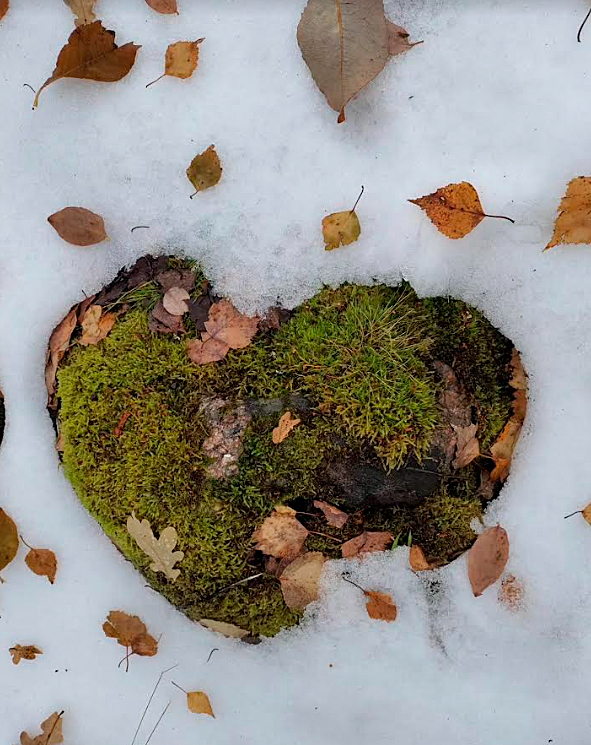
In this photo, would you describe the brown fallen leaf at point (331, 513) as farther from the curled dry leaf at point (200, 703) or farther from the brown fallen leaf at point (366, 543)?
the curled dry leaf at point (200, 703)

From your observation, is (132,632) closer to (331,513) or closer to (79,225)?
(331,513)

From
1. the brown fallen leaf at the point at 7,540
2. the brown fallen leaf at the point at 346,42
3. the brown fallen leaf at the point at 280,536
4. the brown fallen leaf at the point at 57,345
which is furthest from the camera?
the brown fallen leaf at the point at 7,540

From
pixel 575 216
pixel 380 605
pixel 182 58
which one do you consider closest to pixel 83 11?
pixel 182 58

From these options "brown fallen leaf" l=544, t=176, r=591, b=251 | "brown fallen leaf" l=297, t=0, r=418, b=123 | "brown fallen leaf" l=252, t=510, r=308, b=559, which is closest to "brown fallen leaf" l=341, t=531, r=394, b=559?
"brown fallen leaf" l=252, t=510, r=308, b=559

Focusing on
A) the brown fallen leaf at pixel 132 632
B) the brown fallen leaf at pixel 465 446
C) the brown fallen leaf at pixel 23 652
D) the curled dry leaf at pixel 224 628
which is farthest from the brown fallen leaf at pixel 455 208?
the brown fallen leaf at pixel 23 652

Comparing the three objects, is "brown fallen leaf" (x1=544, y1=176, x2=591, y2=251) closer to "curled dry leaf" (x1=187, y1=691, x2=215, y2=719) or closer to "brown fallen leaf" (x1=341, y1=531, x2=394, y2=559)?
"brown fallen leaf" (x1=341, y1=531, x2=394, y2=559)

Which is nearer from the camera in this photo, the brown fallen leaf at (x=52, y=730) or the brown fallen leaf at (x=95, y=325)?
the brown fallen leaf at (x=95, y=325)
